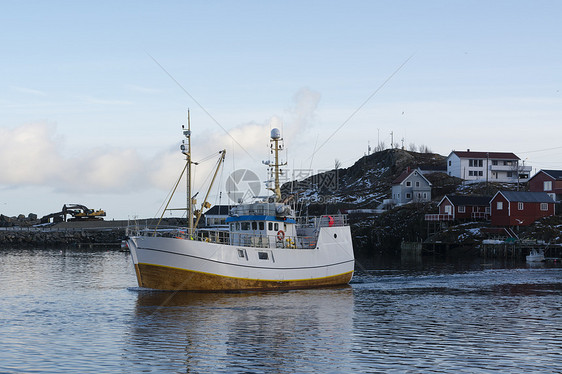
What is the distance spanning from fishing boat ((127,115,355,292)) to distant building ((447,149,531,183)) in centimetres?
9532

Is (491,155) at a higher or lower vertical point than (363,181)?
higher

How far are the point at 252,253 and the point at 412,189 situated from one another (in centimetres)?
9293

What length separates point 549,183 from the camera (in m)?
108

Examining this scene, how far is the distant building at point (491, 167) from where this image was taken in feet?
454

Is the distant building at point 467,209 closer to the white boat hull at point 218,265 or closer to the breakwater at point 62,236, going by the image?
the breakwater at point 62,236

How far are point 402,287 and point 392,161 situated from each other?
124104 millimetres

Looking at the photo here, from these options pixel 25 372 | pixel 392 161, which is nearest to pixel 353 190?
pixel 392 161

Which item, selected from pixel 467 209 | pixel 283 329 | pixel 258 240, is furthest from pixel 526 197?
pixel 283 329

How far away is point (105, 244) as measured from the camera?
121125 millimetres

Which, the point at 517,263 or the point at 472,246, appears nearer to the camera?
the point at 517,263

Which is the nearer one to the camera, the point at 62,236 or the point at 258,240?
the point at 258,240

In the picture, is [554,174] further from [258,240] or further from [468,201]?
[258,240]

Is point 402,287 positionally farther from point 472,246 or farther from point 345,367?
A: point 472,246

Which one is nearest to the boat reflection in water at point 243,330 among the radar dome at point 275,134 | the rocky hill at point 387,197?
the radar dome at point 275,134
